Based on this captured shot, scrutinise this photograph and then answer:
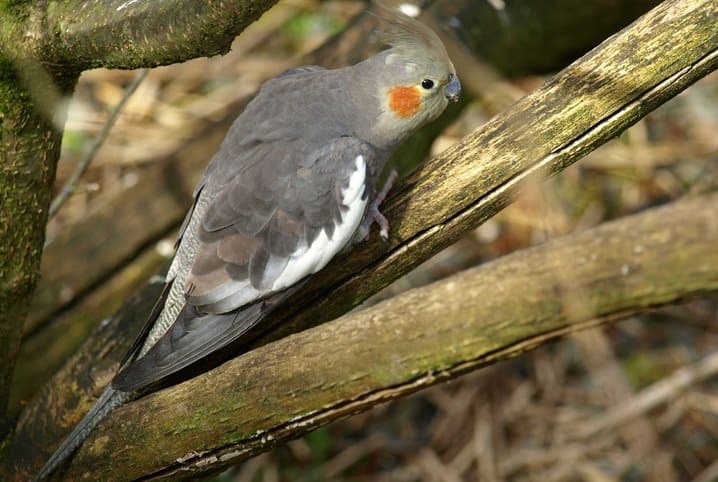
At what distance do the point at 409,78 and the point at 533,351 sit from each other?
1336 mm

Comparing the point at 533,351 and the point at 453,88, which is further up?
the point at 453,88

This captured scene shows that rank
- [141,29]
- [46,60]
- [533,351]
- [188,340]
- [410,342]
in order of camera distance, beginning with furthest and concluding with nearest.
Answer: [533,351]
[188,340]
[46,60]
[141,29]
[410,342]

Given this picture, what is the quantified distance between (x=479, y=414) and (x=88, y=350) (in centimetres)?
194

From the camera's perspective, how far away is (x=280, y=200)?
2.43 metres

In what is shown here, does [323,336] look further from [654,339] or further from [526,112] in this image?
[654,339]

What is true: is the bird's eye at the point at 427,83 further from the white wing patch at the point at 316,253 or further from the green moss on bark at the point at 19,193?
the green moss on bark at the point at 19,193

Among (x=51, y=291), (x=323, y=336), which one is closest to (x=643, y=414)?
(x=323, y=336)

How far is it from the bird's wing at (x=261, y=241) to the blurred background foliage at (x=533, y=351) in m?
1.02

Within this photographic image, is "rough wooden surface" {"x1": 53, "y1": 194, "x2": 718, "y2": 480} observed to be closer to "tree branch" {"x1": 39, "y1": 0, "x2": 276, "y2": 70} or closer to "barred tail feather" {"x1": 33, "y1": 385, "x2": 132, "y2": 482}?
"barred tail feather" {"x1": 33, "y1": 385, "x2": 132, "y2": 482}

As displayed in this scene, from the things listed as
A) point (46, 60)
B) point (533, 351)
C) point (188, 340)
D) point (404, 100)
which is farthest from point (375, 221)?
point (533, 351)

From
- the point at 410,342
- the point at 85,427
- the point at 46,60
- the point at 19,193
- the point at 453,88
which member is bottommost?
the point at 85,427

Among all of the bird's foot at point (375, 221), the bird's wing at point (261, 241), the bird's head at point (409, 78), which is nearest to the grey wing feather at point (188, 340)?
the bird's wing at point (261, 241)

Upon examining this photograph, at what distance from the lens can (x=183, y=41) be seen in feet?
6.33

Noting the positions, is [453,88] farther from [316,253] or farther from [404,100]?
[316,253]
